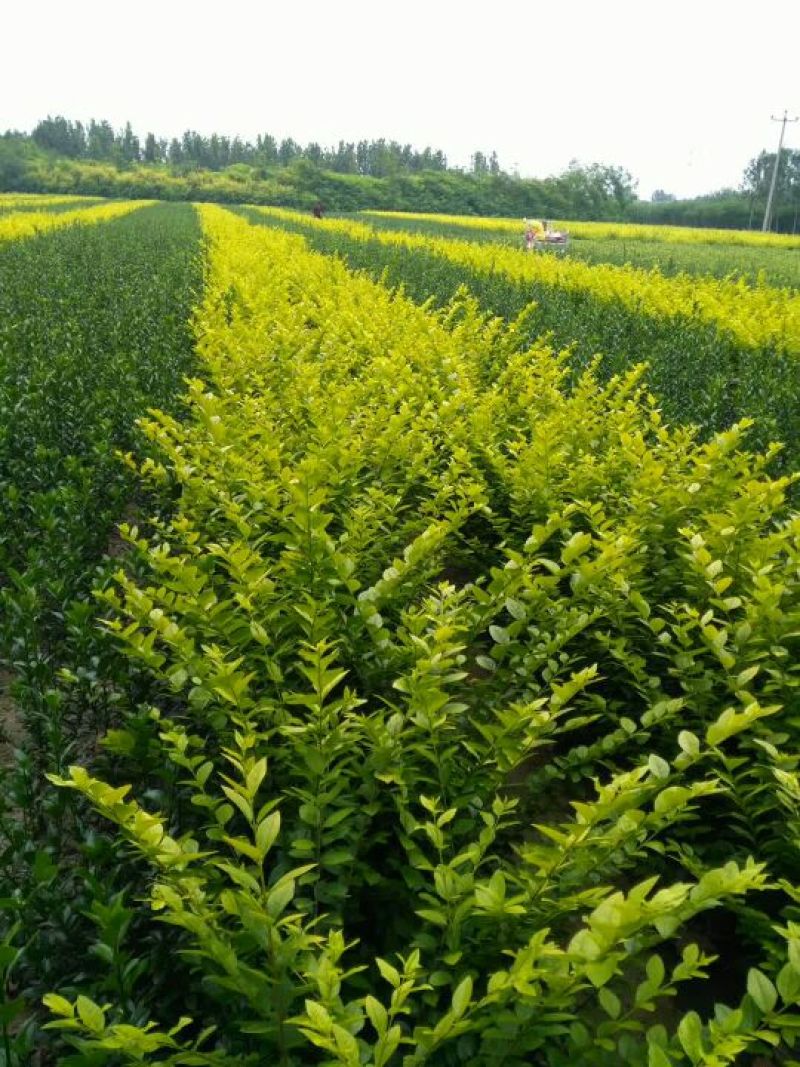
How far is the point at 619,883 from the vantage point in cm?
278

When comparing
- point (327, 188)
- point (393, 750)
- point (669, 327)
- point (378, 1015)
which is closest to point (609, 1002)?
point (378, 1015)

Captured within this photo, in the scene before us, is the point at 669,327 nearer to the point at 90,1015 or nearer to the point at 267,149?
the point at 90,1015

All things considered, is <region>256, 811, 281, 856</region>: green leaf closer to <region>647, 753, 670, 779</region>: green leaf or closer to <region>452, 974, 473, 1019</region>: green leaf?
<region>452, 974, 473, 1019</region>: green leaf

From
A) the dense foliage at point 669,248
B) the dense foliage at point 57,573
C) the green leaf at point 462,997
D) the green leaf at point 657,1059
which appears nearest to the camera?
the green leaf at point 657,1059

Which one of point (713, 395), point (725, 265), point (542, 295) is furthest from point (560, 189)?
point (713, 395)

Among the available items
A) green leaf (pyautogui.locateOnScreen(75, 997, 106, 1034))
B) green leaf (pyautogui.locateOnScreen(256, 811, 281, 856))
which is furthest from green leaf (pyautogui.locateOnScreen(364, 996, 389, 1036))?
green leaf (pyautogui.locateOnScreen(75, 997, 106, 1034))

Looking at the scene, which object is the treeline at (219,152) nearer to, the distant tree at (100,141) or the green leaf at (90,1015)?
the distant tree at (100,141)

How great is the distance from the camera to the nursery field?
1442 mm

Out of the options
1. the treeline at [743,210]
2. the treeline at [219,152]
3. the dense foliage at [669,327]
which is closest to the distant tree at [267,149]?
the treeline at [219,152]

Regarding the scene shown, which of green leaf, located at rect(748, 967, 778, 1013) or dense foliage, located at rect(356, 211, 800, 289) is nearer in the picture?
green leaf, located at rect(748, 967, 778, 1013)

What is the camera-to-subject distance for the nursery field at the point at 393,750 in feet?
4.73

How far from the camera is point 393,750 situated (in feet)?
6.45

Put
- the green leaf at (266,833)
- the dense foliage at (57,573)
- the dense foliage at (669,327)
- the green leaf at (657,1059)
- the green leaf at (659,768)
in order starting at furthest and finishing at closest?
the dense foliage at (669,327), the dense foliage at (57,573), the green leaf at (659,768), the green leaf at (266,833), the green leaf at (657,1059)

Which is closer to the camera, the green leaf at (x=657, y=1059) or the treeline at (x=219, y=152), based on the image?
the green leaf at (x=657, y=1059)
